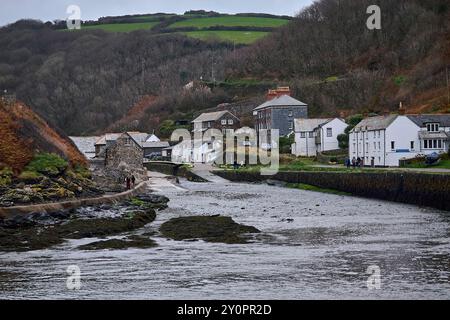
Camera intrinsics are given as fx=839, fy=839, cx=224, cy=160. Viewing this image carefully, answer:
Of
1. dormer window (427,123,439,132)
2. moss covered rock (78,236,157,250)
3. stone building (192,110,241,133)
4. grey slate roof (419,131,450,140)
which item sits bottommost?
moss covered rock (78,236,157,250)

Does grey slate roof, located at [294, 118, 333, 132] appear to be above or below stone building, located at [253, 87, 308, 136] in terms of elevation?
below

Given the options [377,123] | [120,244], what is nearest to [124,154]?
[377,123]

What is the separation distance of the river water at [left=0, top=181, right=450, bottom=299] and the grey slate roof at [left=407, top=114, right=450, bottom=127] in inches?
1363

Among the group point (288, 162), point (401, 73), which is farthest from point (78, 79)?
point (288, 162)

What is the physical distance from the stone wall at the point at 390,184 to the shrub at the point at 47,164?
2110 cm

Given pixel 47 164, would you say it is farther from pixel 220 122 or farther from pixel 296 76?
pixel 296 76

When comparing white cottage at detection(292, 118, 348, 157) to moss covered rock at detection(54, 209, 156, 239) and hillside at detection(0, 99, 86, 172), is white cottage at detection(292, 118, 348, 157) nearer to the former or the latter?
hillside at detection(0, 99, 86, 172)

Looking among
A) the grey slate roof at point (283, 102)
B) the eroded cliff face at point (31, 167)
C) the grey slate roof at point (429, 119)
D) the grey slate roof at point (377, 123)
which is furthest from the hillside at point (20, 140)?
the grey slate roof at point (283, 102)

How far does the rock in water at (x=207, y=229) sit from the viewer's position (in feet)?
110

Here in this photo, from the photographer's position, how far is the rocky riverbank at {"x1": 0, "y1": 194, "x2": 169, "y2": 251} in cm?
3080

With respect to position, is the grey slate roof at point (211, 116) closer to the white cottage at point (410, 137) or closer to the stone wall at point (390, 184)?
the stone wall at point (390, 184)

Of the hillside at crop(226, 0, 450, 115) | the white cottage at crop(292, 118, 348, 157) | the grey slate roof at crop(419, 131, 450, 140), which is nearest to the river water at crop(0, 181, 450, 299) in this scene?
the grey slate roof at crop(419, 131, 450, 140)
